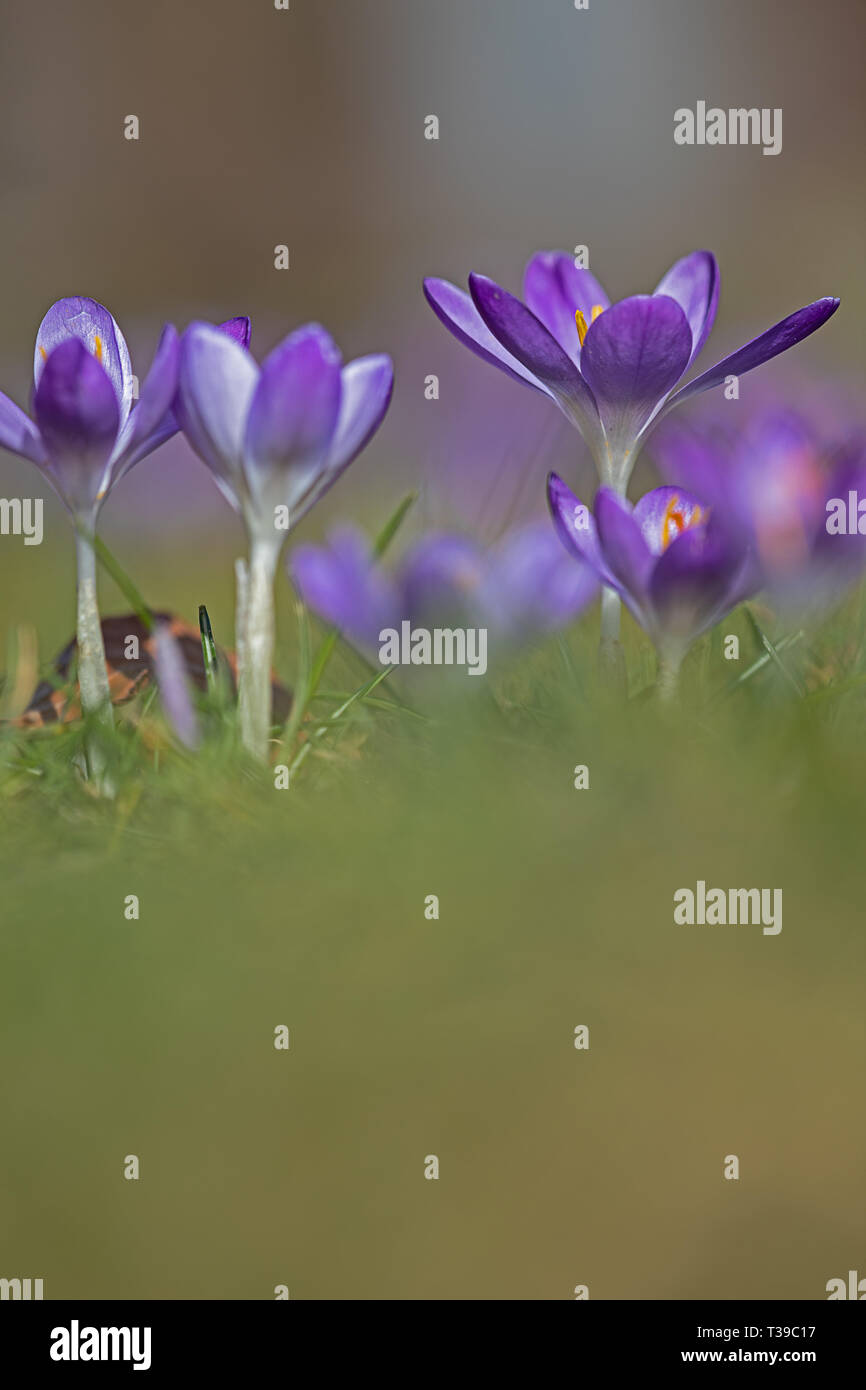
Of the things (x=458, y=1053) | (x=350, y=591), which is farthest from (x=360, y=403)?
(x=458, y=1053)

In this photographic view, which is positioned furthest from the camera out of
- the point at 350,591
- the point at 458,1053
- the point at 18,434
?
the point at 350,591

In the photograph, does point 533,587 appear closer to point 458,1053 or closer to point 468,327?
point 468,327

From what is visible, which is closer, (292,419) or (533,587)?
(292,419)

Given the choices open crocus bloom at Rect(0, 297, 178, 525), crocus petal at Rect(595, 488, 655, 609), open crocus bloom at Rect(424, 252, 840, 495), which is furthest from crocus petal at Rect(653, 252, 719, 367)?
open crocus bloom at Rect(0, 297, 178, 525)

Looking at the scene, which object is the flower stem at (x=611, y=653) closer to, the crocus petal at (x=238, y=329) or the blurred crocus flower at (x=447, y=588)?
the blurred crocus flower at (x=447, y=588)

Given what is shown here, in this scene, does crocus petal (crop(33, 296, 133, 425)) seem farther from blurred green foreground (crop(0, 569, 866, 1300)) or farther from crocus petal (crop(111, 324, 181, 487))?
blurred green foreground (crop(0, 569, 866, 1300))
